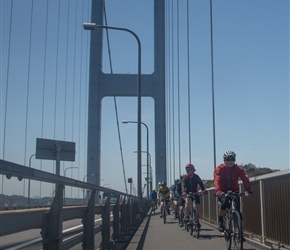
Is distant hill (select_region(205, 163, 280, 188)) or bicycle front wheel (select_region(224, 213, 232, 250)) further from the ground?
distant hill (select_region(205, 163, 280, 188))

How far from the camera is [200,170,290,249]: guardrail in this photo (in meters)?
6.37

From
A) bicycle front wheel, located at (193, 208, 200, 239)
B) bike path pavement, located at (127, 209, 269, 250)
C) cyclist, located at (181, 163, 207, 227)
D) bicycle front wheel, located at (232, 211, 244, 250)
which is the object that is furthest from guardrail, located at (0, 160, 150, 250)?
cyclist, located at (181, 163, 207, 227)

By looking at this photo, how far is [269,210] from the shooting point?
23.3ft

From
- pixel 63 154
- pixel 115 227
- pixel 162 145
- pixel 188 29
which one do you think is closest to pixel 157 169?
pixel 162 145

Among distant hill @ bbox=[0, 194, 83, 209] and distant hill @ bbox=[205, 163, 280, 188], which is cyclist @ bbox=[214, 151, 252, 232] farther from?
distant hill @ bbox=[0, 194, 83, 209]

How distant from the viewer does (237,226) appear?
6.52 metres

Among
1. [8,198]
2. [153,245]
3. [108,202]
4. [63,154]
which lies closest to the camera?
[8,198]

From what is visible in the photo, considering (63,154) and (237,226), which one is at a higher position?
(63,154)

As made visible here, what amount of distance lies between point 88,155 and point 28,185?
23553mm

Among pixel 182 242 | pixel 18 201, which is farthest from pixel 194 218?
pixel 18 201

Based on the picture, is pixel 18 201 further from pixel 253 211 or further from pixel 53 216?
pixel 253 211

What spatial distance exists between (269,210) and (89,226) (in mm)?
2747

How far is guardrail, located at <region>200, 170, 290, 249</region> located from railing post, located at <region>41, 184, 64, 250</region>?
3182 millimetres

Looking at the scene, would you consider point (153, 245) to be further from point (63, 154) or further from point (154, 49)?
point (154, 49)
